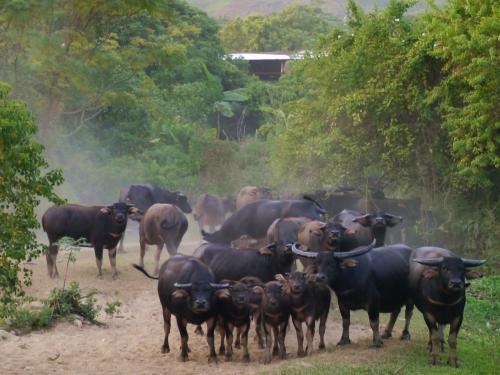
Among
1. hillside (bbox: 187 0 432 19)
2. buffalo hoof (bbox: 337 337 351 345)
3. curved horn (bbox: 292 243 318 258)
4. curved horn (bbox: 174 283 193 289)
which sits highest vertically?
hillside (bbox: 187 0 432 19)

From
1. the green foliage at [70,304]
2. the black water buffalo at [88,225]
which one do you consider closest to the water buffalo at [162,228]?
the black water buffalo at [88,225]

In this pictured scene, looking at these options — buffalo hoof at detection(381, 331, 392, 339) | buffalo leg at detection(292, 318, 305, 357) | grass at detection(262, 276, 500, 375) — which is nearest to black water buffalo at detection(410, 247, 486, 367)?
grass at detection(262, 276, 500, 375)

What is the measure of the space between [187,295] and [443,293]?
3.26 m

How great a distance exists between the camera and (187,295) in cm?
1144

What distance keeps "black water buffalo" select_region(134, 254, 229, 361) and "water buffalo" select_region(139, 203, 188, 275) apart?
5751mm

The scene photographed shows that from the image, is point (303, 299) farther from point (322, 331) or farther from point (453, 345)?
point (453, 345)

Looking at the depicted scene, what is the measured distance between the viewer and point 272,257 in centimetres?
1306

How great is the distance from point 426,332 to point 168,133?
23.5m

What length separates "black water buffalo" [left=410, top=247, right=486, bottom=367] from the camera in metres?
10.8

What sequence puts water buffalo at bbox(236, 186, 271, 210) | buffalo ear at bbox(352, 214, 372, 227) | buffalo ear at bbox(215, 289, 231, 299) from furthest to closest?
1. water buffalo at bbox(236, 186, 271, 210)
2. buffalo ear at bbox(352, 214, 372, 227)
3. buffalo ear at bbox(215, 289, 231, 299)

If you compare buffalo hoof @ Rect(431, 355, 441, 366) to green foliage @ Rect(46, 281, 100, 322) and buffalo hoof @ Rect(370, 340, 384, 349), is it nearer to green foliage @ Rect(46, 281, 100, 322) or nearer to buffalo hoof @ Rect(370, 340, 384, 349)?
buffalo hoof @ Rect(370, 340, 384, 349)

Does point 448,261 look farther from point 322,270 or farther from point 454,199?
point 454,199

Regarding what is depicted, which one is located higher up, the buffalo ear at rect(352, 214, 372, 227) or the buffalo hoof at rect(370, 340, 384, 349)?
the buffalo ear at rect(352, 214, 372, 227)

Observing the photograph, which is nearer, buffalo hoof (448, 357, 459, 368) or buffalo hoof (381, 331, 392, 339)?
buffalo hoof (448, 357, 459, 368)
